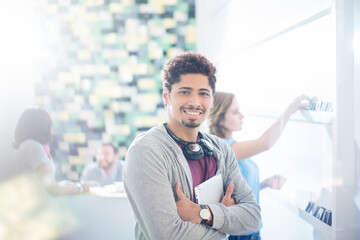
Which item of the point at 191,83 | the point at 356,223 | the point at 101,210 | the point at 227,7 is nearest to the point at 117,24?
the point at 227,7

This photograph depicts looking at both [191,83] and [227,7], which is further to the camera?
[227,7]

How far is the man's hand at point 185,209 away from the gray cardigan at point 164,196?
2 cm

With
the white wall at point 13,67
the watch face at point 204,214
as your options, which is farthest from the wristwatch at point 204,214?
the white wall at point 13,67

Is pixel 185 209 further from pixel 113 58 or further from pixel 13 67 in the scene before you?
pixel 13 67

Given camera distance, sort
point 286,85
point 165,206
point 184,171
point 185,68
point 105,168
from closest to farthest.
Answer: point 165,206 < point 184,171 < point 185,68 < point 286,85 < point 105,168

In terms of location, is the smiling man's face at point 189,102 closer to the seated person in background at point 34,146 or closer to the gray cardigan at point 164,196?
the gray cardigan at point 164,196

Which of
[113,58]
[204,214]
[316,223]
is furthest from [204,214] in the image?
[113,58]

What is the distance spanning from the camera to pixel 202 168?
127 cm

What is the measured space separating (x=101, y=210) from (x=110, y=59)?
4.89ft

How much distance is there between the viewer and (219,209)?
1.19 meters

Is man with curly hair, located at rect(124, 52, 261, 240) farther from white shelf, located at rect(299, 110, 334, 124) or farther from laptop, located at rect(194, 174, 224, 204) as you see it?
white shelf, located at rect(299, 110, 334, 124)

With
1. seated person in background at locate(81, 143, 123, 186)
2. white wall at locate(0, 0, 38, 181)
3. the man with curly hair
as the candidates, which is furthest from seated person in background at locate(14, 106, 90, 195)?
the man with curly hair

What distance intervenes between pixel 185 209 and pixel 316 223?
626 millimetres

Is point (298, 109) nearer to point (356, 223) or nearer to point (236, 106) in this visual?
point (236, 106)
